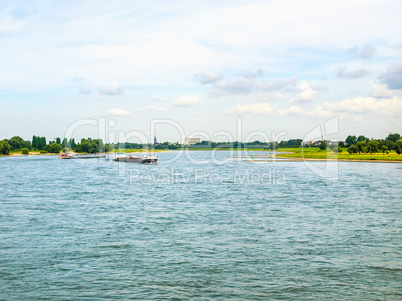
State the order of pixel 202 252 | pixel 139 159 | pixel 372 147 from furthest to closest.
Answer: pixel 372 147
pixel 139 159
pixel 202 252

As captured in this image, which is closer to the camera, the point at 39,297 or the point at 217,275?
the point at 39,297

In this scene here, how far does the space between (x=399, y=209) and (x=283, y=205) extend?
10.8 m

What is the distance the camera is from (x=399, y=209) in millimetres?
37312

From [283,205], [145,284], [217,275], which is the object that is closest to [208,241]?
[217,275]

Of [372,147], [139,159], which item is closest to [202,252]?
[139,159]

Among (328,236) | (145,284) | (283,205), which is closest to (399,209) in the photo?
(283,205)

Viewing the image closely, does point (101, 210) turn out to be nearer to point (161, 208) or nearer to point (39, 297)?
point (161, 208)

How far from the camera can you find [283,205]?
40781 millimetres

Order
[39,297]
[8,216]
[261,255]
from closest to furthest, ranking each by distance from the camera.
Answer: [39,297] → [261,255] → [8,216]

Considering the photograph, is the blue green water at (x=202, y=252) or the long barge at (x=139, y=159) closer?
the blue green water at (x=202, y=252)

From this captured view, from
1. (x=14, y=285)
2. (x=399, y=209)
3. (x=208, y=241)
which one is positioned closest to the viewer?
(x=14, y=285)

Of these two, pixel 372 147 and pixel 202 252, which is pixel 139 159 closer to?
pixel 372 147

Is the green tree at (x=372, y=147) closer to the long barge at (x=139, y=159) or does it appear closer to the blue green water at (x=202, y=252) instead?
the long barge at (x=139, y=159)

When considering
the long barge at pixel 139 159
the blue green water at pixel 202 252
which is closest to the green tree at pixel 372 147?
the long barge at pixel 139 159
